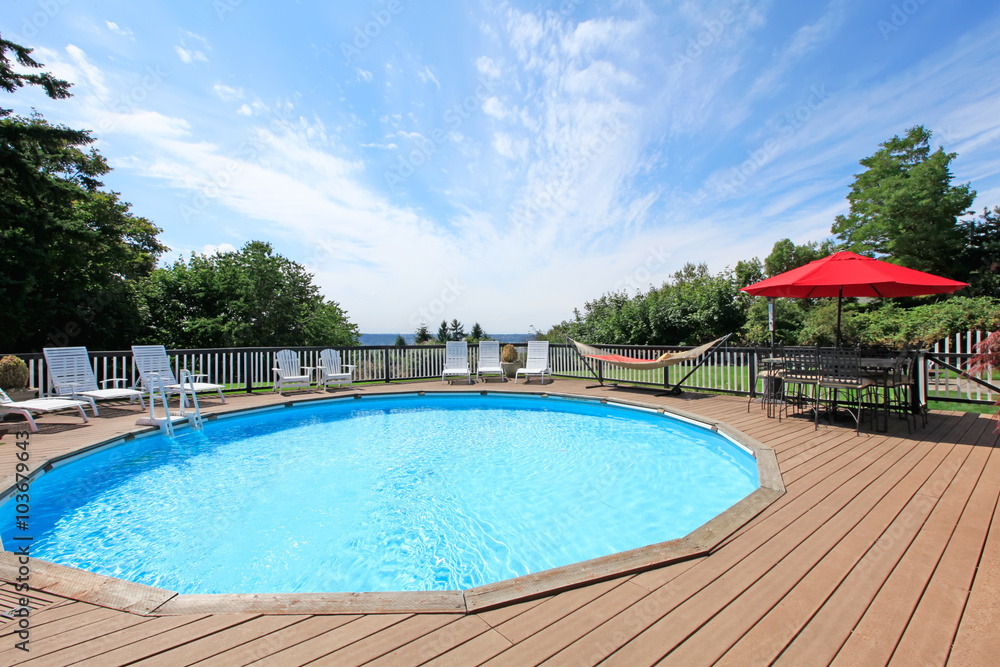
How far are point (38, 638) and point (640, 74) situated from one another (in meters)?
9.90

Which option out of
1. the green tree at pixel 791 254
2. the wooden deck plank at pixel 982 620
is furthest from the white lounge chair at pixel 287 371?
the green tree at pixel 791 254

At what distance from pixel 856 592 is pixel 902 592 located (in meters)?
0.19

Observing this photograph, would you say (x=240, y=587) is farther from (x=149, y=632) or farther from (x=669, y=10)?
(x=669, y=10)

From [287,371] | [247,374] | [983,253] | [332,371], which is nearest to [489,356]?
[332,371]

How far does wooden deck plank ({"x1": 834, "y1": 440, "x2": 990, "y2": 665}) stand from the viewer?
139 centimetres

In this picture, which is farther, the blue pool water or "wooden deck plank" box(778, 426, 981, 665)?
the blue pool water

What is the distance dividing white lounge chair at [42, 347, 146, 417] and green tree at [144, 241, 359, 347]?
730 centimetres

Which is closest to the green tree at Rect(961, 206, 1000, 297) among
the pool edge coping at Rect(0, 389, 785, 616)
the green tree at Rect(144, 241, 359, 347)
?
the pool edge coping at Rect(0, 389, 785, 616)

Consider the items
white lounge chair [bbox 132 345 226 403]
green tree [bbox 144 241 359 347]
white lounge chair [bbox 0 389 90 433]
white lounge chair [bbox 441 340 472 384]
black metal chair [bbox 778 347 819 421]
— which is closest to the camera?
black metal chair [bbox 778 347 819 421]

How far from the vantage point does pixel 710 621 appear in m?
1.55

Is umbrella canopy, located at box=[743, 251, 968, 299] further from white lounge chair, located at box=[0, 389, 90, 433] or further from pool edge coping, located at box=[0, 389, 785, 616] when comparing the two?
white lounge chair, located at box=[0, 389, 90, 433]

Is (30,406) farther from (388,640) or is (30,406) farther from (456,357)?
(456,357)

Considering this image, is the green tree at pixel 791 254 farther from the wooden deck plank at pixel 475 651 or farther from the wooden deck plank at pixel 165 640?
the wooden deck plank at pixel 165 640

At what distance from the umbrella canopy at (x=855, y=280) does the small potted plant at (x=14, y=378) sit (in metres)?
10.2
